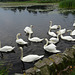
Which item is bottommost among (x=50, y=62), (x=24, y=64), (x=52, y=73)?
(x=24, y=64)

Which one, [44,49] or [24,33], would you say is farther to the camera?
A: [24,33]

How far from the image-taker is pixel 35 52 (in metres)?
9.66

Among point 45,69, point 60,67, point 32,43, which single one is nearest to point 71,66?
point 60,67

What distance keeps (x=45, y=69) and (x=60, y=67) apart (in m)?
1.03

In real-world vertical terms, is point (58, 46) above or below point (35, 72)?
below

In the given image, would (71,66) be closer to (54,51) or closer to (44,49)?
(54,51)

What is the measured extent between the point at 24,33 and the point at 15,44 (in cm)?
333

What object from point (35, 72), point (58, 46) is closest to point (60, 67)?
point (35, 72)

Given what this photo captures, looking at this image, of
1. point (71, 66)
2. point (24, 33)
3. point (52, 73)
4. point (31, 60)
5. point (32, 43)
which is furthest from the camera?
point (24, 33)

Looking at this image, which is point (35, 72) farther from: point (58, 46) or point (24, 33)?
point (24, 33)

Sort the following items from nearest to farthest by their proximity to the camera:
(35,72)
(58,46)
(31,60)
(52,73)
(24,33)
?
(35,72), (52,73), (31,60), (58,46), (24,33)

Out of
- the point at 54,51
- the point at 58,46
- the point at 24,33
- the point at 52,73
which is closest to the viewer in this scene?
the point at 52,73

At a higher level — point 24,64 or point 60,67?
point 60,67

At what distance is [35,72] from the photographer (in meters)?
5.53
